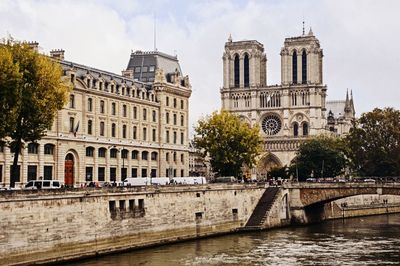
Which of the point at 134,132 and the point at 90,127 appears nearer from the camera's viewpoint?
the point at 90,127

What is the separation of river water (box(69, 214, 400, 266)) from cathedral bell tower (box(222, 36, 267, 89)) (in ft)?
345

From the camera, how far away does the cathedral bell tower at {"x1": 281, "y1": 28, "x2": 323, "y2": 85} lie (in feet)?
607

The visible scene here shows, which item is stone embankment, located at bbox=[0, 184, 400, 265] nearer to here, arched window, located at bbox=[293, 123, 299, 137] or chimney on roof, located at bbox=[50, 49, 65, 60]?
chimney on roof, located at bbox=[50, 49, 65, 60]

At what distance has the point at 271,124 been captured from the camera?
7525 inches

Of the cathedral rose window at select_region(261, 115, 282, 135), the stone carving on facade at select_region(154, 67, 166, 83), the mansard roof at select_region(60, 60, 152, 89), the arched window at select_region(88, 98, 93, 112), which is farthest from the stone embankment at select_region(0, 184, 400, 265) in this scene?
the cathedral rose window at select_region(261, 115, 282, 135)

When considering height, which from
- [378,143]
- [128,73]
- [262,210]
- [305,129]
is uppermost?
[128,73]

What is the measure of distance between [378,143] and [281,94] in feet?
199

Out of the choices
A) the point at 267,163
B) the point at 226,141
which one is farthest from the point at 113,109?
the point at 267,163

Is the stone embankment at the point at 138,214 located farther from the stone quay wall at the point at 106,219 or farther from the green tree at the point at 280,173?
the green tree at the point at 280,173

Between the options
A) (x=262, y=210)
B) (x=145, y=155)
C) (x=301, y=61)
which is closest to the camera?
A: (x=262, y=210)

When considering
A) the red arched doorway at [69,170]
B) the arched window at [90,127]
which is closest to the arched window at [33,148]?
the red arched doorway at [69,170]

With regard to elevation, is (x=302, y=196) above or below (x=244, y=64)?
below

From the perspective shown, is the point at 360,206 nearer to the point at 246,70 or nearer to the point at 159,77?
the point at 159,77

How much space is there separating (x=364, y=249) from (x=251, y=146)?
1823 inches
